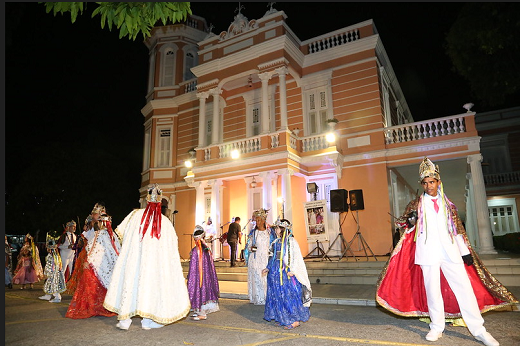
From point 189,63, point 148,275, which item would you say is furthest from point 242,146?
point 148,275

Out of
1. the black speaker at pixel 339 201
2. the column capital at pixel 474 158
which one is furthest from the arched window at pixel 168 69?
the column capital at pixel 474 158

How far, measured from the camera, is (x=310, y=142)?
45.9 feet

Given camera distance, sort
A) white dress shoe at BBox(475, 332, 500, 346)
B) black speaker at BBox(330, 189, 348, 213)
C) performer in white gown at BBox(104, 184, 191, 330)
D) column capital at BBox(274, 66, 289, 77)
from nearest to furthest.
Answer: white dress shoe at BBox(475, 332, 500, 346)
performer in white gown at BBox(104, 184, 191, 330)
black speaker at BBox(330, 189, 348, 213)
column capital at BBox(274, 66, 289, 77)

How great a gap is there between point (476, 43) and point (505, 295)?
4.79m

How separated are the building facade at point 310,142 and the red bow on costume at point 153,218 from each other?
6853 millimetres

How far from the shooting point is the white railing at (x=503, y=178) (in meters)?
21.3

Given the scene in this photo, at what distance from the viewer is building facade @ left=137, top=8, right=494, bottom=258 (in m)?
12.7

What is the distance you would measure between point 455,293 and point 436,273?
0.30m

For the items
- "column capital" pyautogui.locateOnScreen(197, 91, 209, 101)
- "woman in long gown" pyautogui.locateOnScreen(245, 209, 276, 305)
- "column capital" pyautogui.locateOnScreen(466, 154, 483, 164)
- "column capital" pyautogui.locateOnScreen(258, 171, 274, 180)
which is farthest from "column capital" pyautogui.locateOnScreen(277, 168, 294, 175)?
"column capital" pyautogui.locateOnScreen(466, 154, 483, 164)

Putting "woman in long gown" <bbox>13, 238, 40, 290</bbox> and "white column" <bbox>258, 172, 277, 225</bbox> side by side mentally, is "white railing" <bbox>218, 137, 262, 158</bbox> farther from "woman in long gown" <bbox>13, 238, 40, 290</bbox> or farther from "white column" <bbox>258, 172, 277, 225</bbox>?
"woman in long gown" <bbox>13, 238, 40, 290</bbox>

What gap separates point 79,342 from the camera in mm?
4285

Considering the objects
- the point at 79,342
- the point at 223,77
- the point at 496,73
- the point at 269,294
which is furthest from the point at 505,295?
the point at 223,77

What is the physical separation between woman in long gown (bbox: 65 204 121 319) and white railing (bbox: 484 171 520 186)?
23.5 metres

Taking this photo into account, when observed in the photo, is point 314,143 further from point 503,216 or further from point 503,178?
point 503,216
